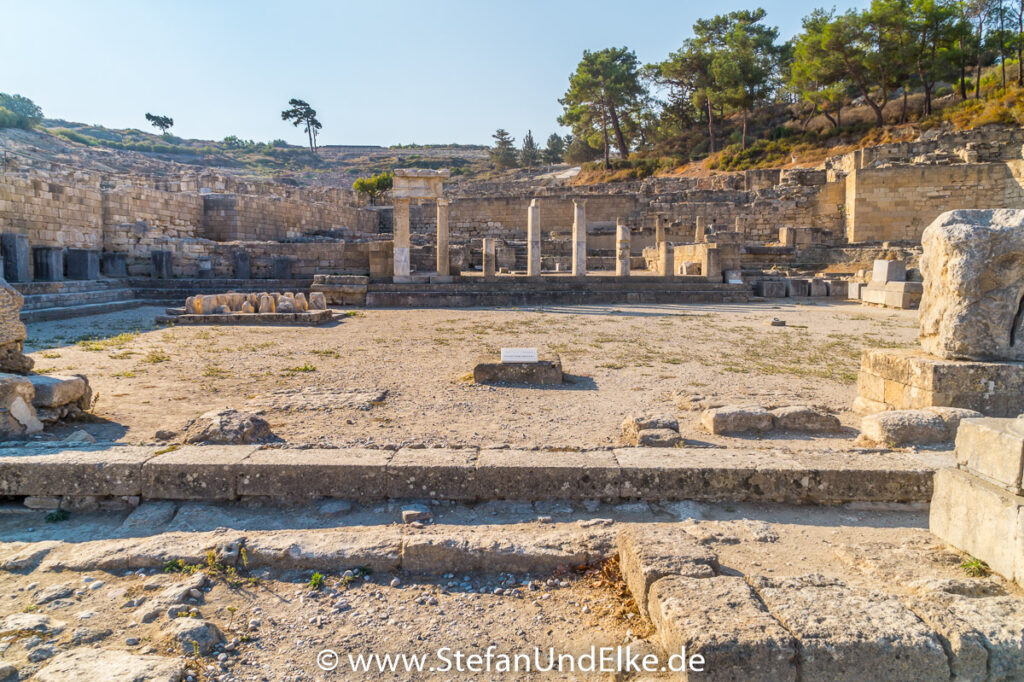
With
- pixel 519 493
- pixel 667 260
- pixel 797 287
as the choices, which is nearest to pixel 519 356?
pixel 519 493

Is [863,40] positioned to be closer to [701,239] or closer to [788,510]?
[701,239]

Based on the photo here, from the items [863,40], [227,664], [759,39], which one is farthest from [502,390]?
[759,39]

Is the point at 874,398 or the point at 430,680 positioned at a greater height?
the point at 874,398

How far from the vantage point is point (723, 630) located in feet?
7.48

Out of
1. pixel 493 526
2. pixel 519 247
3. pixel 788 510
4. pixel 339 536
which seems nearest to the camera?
pixel 339 536

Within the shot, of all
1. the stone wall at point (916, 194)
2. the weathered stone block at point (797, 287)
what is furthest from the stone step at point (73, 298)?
the stone wall at point (916, 194)

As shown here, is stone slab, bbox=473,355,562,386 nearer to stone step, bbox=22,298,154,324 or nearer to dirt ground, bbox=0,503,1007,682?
dirt ground, bbox=0,503,1007,682

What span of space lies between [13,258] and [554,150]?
190 feet

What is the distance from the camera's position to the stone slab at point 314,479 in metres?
3.93

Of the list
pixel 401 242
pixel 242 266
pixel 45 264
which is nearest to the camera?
pixel 45 264

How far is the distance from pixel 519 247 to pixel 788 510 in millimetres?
26326

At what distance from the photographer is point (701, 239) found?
25.7 metres

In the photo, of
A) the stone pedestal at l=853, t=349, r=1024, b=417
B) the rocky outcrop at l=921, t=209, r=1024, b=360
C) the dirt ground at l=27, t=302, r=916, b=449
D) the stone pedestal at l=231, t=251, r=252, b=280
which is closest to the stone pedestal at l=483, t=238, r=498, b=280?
the dirt ground at l=27, t=302, r=916, b=449

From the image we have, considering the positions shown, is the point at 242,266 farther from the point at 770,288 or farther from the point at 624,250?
the point at 770,288
